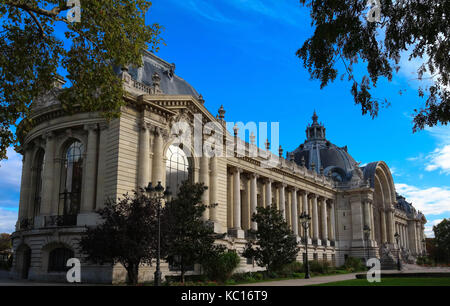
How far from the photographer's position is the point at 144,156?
3134 centimetres

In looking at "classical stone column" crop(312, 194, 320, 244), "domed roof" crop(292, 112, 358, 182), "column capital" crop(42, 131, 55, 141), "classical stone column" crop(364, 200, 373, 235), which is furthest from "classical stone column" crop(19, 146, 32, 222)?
"classical stone column" crop(364, 200, 373, 235)

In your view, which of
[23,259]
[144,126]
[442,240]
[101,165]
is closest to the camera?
[101,165]

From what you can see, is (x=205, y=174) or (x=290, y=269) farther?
(x=290, y=269)

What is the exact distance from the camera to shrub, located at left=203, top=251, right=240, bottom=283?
29.1 meters

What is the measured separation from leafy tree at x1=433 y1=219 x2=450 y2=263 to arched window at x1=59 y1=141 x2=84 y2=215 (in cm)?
9345

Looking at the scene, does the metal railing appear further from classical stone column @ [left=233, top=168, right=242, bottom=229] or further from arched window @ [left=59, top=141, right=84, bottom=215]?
classical stone column @ [left=233, top=168, right=242, bottom=229]

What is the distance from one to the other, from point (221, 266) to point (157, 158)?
9.65m

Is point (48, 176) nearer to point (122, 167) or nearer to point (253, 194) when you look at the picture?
point (122, 167)

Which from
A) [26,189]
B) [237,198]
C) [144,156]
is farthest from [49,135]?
[237,198]

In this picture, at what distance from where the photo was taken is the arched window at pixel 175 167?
34906 millimetres

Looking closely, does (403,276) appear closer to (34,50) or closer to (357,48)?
(357,48)

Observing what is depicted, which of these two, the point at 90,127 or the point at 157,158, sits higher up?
the point at 90,127

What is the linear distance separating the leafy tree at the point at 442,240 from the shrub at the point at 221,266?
86647mm

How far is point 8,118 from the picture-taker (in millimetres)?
16969
